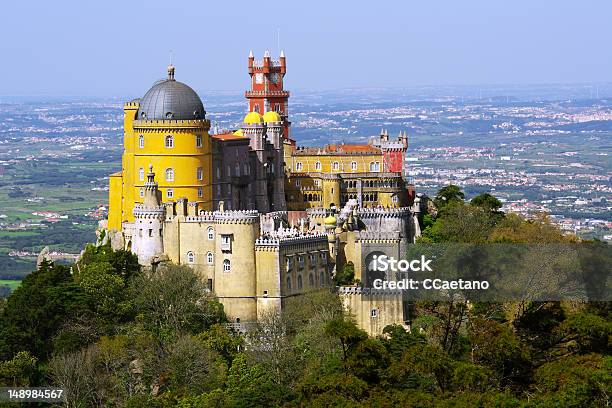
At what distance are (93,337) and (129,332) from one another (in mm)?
1854

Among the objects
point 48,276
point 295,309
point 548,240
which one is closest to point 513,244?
point 548,240

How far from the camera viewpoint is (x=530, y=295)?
261ft

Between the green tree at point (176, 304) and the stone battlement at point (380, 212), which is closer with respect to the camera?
the green tree at point (176, 304)

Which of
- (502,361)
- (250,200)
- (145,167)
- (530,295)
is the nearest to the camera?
(502,361)

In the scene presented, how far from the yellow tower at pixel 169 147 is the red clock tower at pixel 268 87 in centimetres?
2851

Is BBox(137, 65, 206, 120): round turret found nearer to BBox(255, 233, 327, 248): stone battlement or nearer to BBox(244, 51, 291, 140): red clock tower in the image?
BBox(255, 233, 327, 248): stone battlement

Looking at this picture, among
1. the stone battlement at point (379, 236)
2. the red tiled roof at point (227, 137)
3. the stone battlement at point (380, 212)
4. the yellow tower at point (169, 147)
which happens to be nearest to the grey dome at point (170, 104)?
the yellow tower at point (169, 147)

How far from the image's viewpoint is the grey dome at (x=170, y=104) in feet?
300

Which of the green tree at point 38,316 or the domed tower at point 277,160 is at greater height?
the domed tower at point 277,160

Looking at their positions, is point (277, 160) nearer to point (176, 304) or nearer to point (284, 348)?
point (176, 304)

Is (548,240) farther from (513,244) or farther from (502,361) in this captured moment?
(502,361)

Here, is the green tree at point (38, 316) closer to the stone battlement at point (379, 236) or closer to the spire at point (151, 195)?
the spire at point (151, 195)

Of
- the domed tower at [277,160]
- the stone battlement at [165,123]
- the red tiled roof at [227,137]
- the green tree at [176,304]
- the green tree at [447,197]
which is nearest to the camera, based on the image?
the green tree at [176,304]

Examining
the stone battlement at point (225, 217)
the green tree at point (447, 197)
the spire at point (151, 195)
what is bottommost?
the green tree at point (447, 197)
